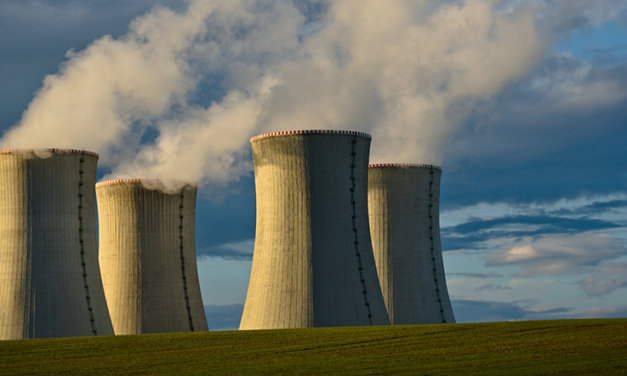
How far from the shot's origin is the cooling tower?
101 feet

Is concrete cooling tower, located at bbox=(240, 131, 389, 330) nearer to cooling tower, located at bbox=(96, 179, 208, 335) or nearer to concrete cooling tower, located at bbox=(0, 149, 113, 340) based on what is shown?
concrete cooling tower, located at bbox=(0, 149, 113, 340)

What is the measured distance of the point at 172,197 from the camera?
103ft


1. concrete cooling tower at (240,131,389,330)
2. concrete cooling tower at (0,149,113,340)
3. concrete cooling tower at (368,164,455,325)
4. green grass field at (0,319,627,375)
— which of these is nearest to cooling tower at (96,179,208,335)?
concrete cooling tower at (0,149,113,340)

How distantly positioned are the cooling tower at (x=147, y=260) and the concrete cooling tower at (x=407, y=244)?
765cm

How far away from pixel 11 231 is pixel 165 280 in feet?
24.9

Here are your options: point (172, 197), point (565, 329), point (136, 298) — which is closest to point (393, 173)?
point (172, 197)

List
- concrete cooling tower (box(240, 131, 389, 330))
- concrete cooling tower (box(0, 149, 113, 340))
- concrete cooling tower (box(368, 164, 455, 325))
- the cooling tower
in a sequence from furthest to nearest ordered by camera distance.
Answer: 1. concrete cooling tower (box(368, 164, 455, 325))
2. the cooling tower
3. concrete cooling tower (box(0, 149, 113, 340))
4. concrete cooling tower (box(240, 131, 389, 330))

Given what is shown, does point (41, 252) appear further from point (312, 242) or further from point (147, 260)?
point (312, 242)

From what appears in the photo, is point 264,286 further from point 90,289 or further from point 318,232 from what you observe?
point 90,289

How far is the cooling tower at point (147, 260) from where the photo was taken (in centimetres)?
3091

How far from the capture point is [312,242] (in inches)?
944

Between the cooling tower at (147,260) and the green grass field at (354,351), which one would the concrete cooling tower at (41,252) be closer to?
the green grass field at (354,351)

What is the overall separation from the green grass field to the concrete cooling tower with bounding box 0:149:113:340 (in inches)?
128

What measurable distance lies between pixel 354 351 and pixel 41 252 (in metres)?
11.8
